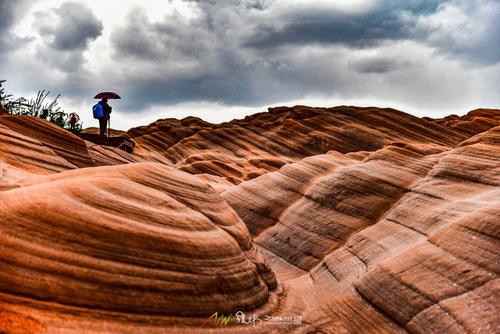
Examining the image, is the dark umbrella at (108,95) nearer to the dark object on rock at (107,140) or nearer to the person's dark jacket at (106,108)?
the person's dark jacket at (106,108)

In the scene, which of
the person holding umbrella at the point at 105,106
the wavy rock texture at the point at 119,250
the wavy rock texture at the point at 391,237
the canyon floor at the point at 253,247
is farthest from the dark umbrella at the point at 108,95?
the wavy rock texture at the point at 119,250

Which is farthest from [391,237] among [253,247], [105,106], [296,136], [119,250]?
[296,136]

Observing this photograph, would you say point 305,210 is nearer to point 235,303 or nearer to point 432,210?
point 432,210

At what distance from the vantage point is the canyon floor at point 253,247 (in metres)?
6.93

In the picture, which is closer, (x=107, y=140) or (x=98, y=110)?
(x=98, y=110)

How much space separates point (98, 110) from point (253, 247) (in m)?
18.0

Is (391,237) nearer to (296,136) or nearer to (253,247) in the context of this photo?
(253,247)

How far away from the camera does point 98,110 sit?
88.0ft

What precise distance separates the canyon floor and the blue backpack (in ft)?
32.9

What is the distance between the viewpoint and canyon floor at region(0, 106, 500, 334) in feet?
22.7

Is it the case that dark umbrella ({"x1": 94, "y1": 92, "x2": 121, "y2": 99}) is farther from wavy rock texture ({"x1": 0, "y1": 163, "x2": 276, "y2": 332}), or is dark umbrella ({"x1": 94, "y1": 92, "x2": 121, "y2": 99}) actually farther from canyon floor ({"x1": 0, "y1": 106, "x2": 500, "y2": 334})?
wavy rock texture ({"x1": 0, "y1": 163, "x2": 276, "y2": 332})

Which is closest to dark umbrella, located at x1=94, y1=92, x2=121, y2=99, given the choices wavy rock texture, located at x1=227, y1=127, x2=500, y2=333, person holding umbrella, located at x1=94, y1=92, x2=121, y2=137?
person holding umbrella, located at x1=94, y1=92, x2=121, y2=137

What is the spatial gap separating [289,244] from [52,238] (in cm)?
821

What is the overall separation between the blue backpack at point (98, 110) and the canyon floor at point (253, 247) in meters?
10.0
